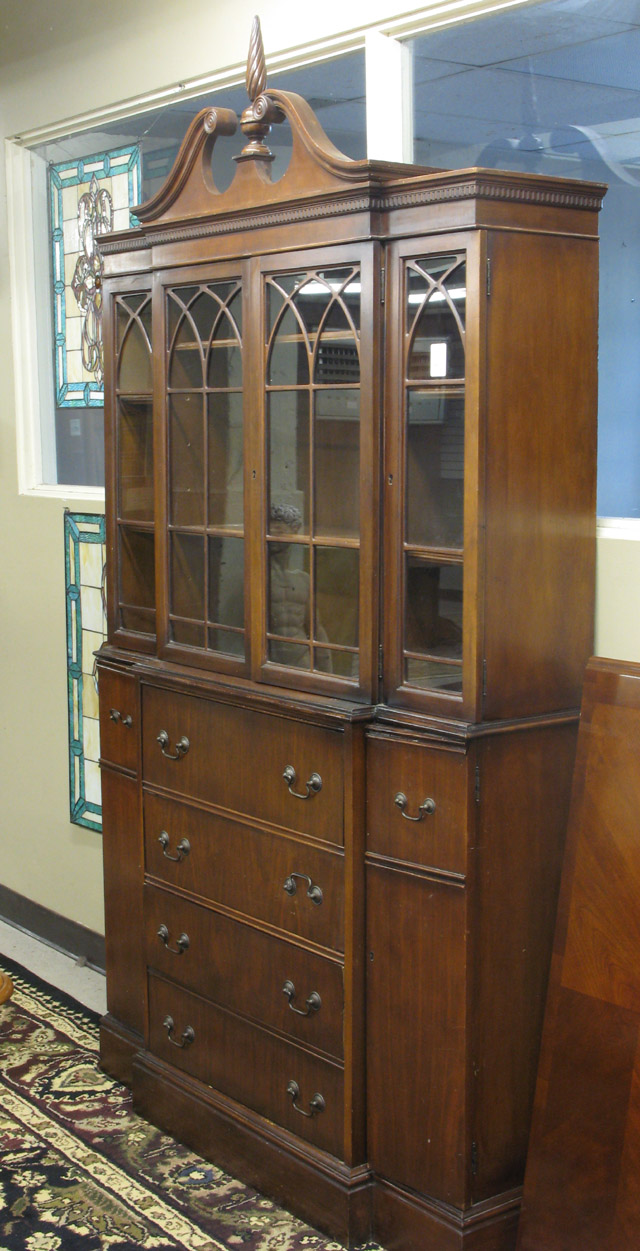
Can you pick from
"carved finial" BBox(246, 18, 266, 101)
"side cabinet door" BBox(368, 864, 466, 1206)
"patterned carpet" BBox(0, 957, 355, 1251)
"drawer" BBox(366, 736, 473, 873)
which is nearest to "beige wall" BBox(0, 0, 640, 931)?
"carved finial" BBox(246, 18, 266, 101)

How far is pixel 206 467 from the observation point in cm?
302

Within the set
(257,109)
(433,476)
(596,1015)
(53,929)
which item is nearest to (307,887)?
(596,1015)

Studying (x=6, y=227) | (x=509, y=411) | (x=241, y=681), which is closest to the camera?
(x=509, y=411)

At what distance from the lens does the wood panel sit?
2369 millimetres

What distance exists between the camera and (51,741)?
14.6 ft

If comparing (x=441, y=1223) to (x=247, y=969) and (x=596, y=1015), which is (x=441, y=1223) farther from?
(x=247, y=969)

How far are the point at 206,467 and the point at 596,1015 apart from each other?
1.47 metres

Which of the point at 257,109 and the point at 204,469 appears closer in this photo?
the point at 257,109

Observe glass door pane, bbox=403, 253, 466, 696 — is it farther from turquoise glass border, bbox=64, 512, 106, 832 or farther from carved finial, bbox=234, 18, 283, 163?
turquoise glass border, bbox=64, 512, 106, 832

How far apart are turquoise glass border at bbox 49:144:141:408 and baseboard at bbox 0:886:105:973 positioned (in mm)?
1726

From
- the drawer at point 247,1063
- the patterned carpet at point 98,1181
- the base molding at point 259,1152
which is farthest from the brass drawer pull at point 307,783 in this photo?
the patterned carpet at point 98,1181

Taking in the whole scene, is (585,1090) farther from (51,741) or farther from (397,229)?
(51,741)

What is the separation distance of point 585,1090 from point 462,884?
1.44 feet

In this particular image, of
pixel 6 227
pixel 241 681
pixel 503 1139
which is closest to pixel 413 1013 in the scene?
pixel 503 1139
